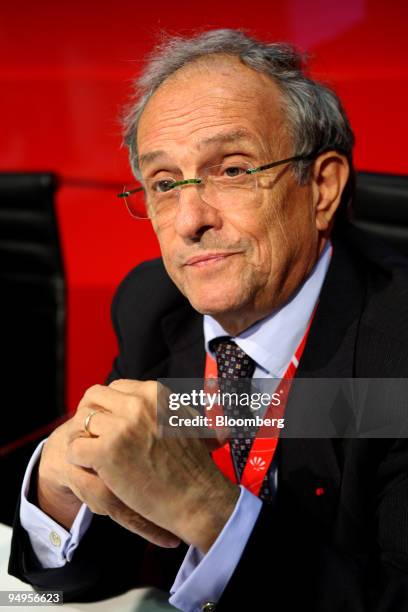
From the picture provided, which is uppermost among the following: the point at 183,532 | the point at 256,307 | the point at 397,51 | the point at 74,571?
the point at 397,51

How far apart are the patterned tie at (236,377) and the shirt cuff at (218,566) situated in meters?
0.32

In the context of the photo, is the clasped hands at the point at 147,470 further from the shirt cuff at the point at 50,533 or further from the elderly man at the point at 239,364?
the shirt cuff at the point at 50,533

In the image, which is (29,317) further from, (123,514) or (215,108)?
(123,514)

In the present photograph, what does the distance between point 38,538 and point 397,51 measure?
5.41ft

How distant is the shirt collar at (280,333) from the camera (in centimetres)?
145

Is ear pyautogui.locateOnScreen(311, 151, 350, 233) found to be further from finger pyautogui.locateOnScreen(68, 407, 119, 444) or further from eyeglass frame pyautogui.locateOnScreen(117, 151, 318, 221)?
finger pyautogui.locateOnScreen(68, 407, 119, 444)

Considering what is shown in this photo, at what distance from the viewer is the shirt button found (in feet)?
4.01

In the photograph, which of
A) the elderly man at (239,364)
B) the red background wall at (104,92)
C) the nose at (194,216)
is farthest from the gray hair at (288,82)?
the red background wall at (104,92)

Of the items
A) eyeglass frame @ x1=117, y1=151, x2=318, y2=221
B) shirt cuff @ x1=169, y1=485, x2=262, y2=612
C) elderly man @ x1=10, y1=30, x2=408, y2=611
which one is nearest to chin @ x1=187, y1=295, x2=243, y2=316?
elderly man @ x1=10, y1=30, x2=408, y2=611

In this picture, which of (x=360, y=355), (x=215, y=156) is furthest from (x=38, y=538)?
(x=215, y=156)

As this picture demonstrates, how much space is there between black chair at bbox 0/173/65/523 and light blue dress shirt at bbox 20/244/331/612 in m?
1.20

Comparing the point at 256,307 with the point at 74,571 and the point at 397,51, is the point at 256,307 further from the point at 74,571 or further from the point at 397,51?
the point at 397,51

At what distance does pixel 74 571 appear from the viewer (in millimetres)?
1150

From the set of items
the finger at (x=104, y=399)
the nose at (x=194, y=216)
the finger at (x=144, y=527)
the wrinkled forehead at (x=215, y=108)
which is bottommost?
the finger at (x=144, y=527)
